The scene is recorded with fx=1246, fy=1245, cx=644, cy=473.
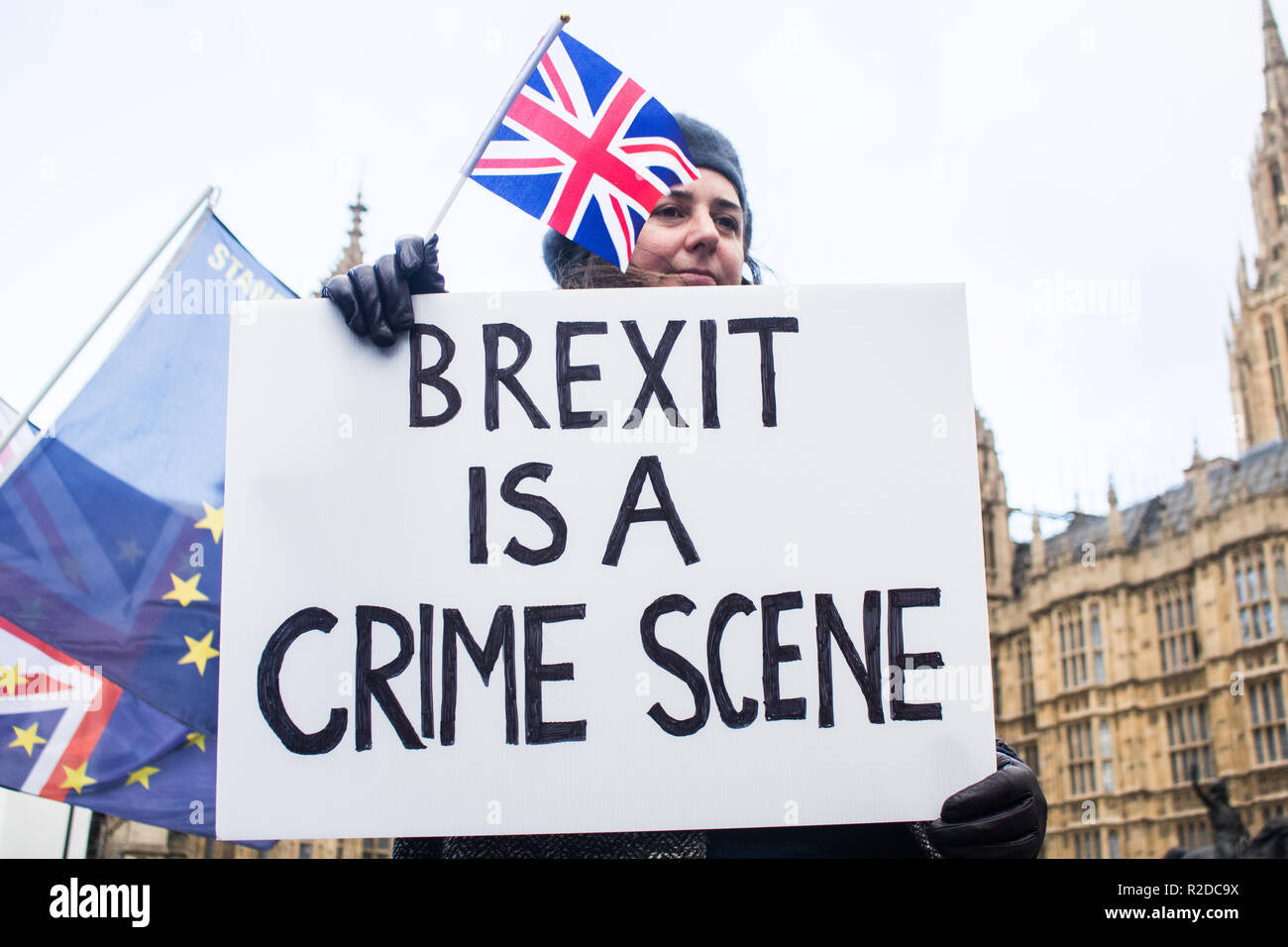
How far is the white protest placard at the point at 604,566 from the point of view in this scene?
229 centimetres

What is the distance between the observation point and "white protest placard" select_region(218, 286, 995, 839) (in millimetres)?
2293

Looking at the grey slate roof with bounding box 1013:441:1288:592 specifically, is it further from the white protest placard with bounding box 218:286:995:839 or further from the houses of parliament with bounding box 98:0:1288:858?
the white protest placard with bounding box 218:286:995:839

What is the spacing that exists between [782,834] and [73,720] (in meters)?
5.87

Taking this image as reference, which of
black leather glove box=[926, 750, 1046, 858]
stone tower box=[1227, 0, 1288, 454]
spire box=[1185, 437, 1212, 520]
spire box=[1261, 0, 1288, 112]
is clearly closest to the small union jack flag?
black leather glove box=[926, 750, 1046, 858]

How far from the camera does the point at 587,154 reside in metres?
3.00

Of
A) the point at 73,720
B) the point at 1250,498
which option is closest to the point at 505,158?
the point at 73,720

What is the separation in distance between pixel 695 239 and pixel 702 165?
0.76 ft

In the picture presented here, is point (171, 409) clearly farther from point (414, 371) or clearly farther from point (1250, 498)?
point (1250, 498)

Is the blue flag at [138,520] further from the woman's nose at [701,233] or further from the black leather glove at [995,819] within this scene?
the black leather glove at [995,819]

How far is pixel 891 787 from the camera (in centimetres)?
228

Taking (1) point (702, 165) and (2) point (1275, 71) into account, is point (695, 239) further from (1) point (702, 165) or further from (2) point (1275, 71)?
(2) point (1275, 71)

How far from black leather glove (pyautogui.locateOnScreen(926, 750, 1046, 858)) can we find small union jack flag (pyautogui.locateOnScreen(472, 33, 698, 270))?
1.38 metres

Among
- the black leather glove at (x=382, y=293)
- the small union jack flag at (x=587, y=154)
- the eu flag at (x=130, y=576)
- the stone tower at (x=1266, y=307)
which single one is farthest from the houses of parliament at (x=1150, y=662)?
the black leather glove at (x=382, y=293)

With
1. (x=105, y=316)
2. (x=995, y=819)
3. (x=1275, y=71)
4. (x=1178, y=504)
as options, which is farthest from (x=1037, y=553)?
(x=995, y=819)
